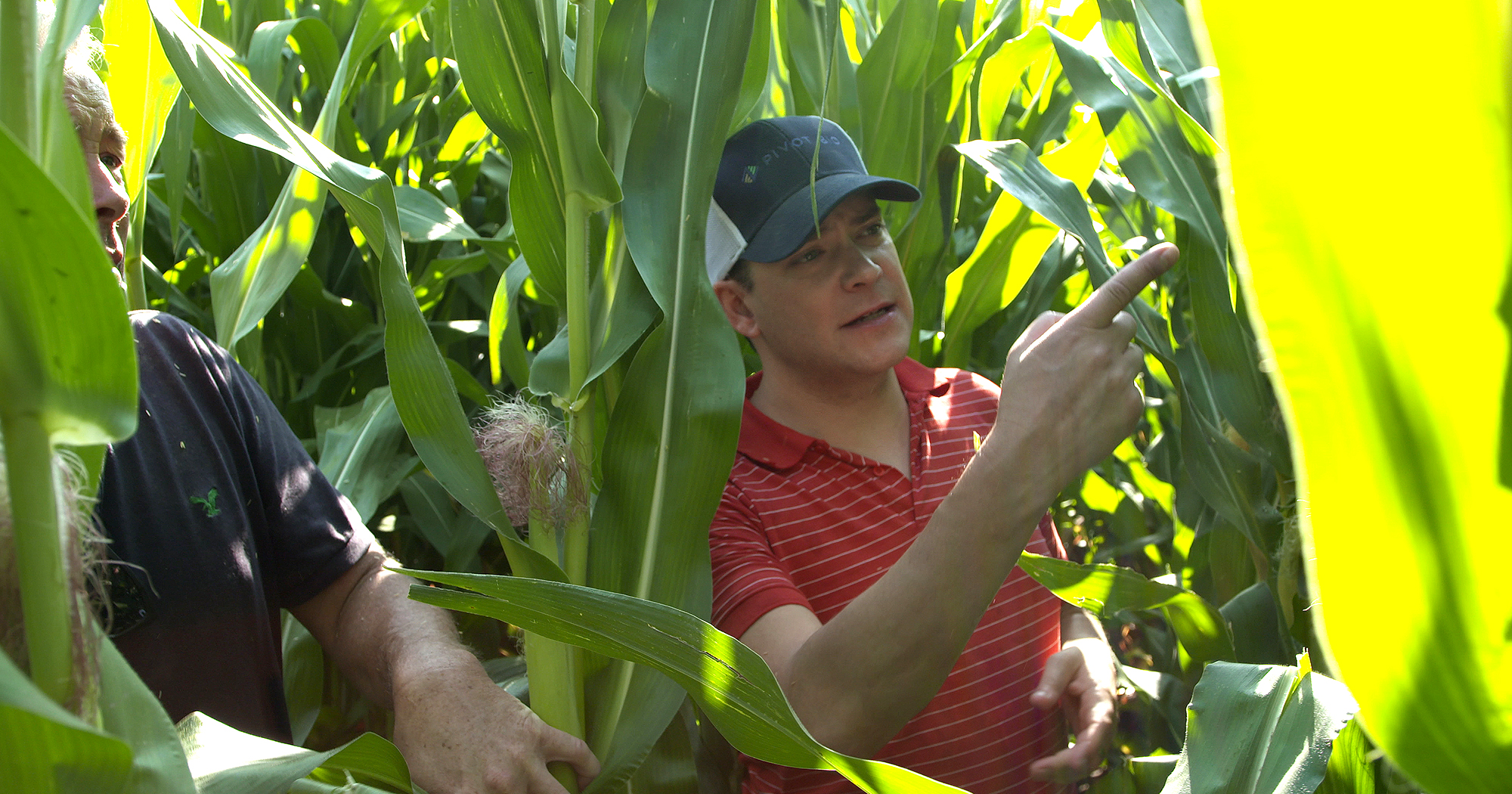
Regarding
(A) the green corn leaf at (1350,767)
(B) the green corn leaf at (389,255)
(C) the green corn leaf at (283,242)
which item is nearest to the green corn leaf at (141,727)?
(B) the green corn leaf at (389,255)

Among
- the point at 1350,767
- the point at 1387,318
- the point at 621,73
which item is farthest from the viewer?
the point at 621,73

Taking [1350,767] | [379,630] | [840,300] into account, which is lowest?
[379,630]

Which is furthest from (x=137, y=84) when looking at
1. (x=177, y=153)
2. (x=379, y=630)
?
(x=379, y=630)

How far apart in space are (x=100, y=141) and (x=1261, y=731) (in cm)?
91

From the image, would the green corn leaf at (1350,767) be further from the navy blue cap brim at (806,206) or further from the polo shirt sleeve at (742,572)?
the navy blue cap brim at (806,206)

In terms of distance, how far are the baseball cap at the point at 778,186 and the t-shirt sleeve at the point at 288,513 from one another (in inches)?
16.8

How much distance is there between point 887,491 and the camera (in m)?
1.02

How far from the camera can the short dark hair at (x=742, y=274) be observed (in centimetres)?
108

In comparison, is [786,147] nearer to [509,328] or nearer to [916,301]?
[916,301]

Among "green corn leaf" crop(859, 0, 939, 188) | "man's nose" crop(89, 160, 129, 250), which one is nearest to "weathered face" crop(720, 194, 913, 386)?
"green corn leaf" crop(859, 0, 939, 188)

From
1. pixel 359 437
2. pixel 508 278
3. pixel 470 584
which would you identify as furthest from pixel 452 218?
pixel 470 584

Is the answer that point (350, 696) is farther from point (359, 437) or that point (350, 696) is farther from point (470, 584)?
point (470, 584)

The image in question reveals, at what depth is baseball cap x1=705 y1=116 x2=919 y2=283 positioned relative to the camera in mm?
1019

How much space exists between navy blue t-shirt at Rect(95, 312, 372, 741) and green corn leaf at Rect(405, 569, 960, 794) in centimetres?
39
